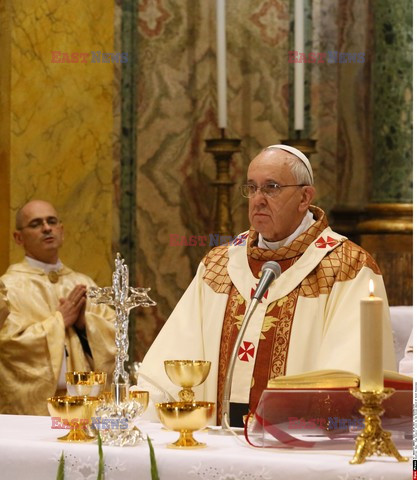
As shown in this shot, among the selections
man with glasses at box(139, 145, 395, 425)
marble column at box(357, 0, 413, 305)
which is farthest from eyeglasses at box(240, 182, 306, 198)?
marble column at box(357, 0, 413, 305)

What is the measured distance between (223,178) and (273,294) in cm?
272

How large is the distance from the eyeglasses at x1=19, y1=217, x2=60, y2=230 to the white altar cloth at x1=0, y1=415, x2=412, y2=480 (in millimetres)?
3476

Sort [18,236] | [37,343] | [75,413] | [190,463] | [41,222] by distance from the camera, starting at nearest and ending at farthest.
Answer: [190,463]
[75,413]
[37,343]
[41,222]
[18,236]

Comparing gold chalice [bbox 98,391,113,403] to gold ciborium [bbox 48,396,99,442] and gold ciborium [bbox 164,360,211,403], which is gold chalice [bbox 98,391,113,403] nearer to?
gold ciborium [bbox 48,396,99,442]

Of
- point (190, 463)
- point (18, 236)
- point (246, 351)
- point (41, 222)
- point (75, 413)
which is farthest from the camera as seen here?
point (18, 236)

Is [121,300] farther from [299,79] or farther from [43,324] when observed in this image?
[299,79]

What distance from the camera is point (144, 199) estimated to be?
7527mm

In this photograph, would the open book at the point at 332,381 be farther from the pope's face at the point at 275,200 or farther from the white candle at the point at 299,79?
the white candle at the point at 299,79

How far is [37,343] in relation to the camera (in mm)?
6406

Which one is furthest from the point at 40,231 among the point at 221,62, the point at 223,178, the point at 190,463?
the point at 190,463

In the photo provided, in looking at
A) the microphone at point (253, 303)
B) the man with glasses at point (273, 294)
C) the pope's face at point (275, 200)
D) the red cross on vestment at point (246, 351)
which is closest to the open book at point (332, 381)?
the microphone at point (253, 303)

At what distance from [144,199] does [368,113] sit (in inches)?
58.8

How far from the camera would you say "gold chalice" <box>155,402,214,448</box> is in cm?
315

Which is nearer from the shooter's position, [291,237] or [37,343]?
[291,237]
